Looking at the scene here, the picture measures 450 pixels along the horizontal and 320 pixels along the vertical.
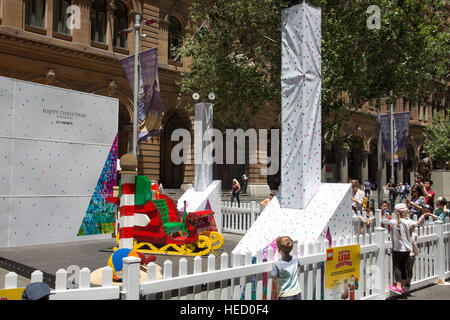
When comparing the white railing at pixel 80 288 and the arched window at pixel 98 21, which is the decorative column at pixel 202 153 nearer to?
the white railing at pixel 80 288

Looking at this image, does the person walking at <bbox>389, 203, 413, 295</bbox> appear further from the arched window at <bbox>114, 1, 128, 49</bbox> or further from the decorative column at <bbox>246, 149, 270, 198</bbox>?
the decorative column at <bbox>246, 149, 270, 198</bbox>

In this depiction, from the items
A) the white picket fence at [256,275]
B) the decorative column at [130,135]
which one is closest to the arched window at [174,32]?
the decorative column at [130,135]

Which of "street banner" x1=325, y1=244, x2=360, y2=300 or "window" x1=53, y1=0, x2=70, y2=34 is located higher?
"window" x1=53, y1=0, x2=70, y2=34

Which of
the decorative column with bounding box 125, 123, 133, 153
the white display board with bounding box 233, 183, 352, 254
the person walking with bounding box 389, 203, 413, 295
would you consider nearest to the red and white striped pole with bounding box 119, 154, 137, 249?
the white display board with bounding box 233, 183, 352, 254

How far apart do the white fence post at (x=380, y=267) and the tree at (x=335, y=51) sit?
26.5 feet

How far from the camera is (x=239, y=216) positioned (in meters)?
14.7

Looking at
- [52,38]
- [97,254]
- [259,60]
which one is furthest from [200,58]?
[97,254]

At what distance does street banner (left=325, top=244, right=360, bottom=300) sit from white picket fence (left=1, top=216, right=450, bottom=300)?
99 mm

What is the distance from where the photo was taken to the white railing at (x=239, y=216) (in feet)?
46.3

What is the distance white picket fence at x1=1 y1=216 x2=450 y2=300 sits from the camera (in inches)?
140

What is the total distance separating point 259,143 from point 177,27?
10.3 metres

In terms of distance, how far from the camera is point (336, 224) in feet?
23.1

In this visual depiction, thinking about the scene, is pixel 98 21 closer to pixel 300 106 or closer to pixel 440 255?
pixel 300 106

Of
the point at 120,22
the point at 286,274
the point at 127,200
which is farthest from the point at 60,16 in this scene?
the point at 286,274
